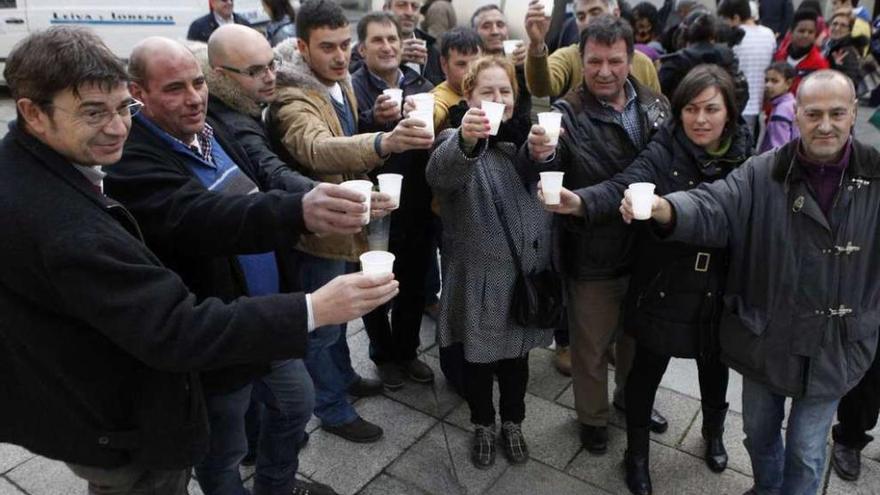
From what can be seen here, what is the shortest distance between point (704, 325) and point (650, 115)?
956mm

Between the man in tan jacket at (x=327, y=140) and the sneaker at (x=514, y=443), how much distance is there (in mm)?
654

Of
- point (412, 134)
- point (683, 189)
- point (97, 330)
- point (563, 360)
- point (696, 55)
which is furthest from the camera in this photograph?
point (696, 55)

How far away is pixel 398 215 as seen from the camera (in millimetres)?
3721

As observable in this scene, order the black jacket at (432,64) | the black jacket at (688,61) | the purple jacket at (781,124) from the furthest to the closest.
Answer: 1. the black jacket at (432,64)
2. the purple jacket at (781,124)
3. the black jacket at (688,61)

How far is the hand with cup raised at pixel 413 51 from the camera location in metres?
4.24

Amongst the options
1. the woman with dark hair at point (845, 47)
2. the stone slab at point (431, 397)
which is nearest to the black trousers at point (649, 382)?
the stone slab at point (431, 397)

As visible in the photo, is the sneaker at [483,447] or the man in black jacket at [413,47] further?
the man in black jacket at [413,47]

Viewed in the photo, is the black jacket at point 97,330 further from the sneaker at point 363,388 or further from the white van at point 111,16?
the white van at point 111,16

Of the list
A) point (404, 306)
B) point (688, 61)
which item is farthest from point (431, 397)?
point (688, 61)

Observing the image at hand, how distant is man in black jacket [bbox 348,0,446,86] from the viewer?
4.24 metres

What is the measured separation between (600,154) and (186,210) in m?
1.78

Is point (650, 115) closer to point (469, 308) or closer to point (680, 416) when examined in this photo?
point (469, 308)

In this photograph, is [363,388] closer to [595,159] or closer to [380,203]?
[380,203]

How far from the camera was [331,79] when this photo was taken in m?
3.13
